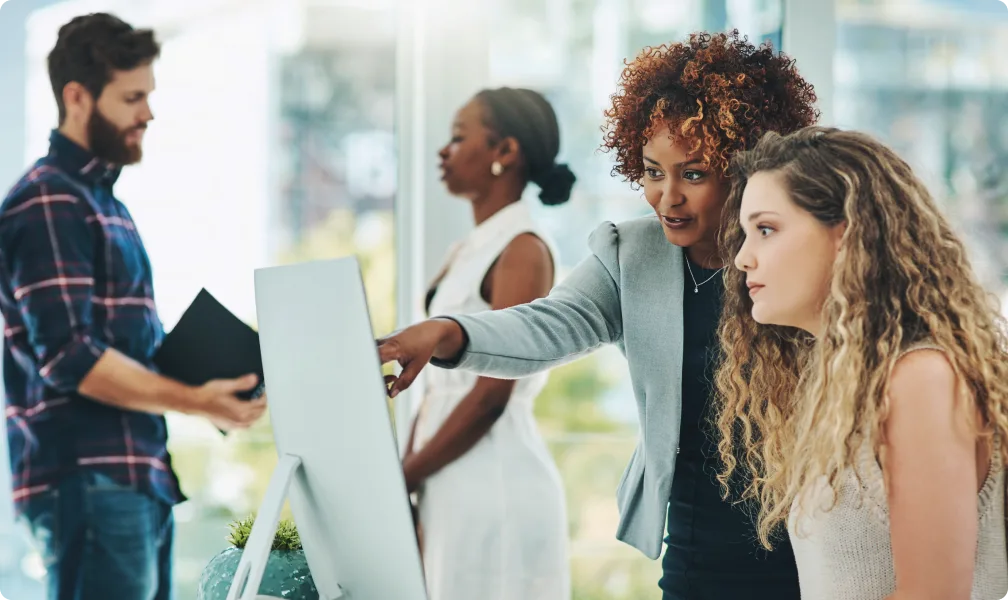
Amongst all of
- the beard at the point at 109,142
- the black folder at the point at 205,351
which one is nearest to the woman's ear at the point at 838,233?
the black folder at the point at 205,351

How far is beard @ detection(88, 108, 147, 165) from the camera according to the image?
2.29 meters

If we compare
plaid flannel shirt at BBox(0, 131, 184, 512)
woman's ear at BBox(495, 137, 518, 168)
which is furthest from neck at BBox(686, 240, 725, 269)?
plaid flannel shirt at BBox(0, 131, 184, 512)

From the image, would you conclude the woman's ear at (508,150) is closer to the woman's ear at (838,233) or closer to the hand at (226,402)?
the hand at (226,402)

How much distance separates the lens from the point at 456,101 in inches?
106

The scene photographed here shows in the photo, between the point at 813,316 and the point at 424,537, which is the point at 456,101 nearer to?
the point at 424,537

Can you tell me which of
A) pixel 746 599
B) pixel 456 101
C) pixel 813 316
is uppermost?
pixel 456 101

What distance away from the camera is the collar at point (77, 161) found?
2.24 m

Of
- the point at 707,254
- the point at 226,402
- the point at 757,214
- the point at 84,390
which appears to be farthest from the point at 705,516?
the point at 84,390

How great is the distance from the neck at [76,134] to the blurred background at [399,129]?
1.26ft

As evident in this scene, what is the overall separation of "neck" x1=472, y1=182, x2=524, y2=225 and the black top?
89 centimetres

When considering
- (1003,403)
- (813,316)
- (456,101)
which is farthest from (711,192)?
(456,101)

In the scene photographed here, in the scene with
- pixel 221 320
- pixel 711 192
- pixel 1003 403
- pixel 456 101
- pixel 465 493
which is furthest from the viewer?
pixel 456 101

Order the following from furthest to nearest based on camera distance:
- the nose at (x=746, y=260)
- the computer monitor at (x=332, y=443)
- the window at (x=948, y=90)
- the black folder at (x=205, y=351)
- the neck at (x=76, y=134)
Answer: the window at (x=948, y=90), the neck at (x=76, y=134), the black folder at (x=205, y=351), the nose at (x=746, y=260), the computer monitor at (x=332, y=443)

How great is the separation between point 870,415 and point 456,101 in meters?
1.90
